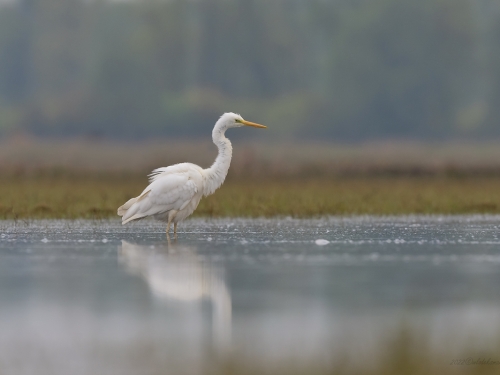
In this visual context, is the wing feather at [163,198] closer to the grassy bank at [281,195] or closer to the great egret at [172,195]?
the great egret at [172,195]

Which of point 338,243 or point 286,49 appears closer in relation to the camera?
point 338,243

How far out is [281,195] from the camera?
53.7ft

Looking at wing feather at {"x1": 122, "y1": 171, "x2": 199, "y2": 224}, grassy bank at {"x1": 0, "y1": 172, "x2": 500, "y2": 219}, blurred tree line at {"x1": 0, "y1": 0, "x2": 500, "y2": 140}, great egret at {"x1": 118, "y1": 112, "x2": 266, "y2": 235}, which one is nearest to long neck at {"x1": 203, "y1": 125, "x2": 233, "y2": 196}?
great egret at {"x1": 118, "y1": 112, "x2": 266, "y2": 235}

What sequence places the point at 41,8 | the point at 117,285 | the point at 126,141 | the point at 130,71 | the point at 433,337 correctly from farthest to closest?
the point at 41,8, the point at 130,71, the point at 126,141, the point at 117,285, the point at 433,337

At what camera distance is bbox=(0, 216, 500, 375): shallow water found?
496 centimetres

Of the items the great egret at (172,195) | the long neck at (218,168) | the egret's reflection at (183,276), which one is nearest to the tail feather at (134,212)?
the great egret at (172,195)

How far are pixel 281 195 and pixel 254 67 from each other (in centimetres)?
1389

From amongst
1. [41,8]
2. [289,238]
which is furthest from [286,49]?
[289,238]

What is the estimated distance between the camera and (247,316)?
578 centimetres

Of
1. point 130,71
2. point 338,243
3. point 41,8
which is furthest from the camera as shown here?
point 41,8

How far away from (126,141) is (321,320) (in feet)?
63.5

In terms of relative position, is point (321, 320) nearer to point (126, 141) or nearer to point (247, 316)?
point (247, 316)

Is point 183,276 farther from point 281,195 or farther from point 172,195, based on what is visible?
point 281,195

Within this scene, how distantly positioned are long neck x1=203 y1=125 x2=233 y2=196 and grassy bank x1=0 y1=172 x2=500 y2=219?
1911 millimetres
